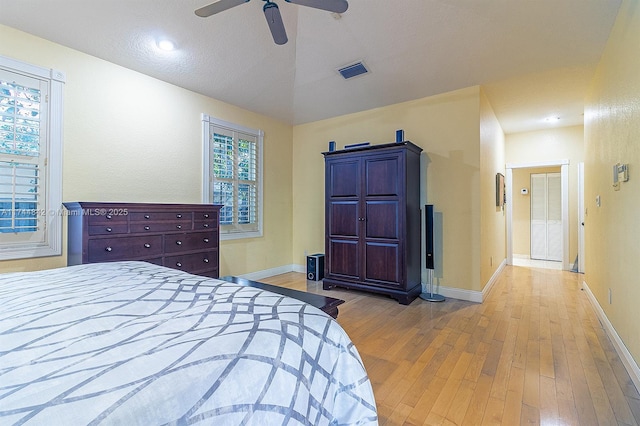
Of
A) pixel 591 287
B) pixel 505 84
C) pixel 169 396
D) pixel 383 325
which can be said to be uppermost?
pixel 505 84

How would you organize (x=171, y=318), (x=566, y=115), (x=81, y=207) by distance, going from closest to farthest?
(x=171, y=318), (x=81, y=207), (x=566, y=115)

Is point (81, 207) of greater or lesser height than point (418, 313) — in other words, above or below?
above

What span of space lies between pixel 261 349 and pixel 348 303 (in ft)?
9.51

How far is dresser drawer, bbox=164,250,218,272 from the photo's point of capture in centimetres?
305

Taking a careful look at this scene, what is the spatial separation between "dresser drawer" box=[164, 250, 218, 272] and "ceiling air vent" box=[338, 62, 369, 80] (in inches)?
100

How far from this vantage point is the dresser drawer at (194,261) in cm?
305

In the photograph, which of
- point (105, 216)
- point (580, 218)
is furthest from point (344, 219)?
point (580, 218)

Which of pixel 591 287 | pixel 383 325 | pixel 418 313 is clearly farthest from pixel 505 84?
pixel 383 325

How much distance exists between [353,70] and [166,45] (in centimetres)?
190

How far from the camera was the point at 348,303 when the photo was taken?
3512 millimetres

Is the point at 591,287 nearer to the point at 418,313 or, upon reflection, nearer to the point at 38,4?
the point at 418,313

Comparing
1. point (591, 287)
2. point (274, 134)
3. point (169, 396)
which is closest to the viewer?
point (169, 396)

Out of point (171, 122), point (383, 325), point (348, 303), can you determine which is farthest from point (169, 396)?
point (171, 122)

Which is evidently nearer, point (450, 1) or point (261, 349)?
point (261, 349)
